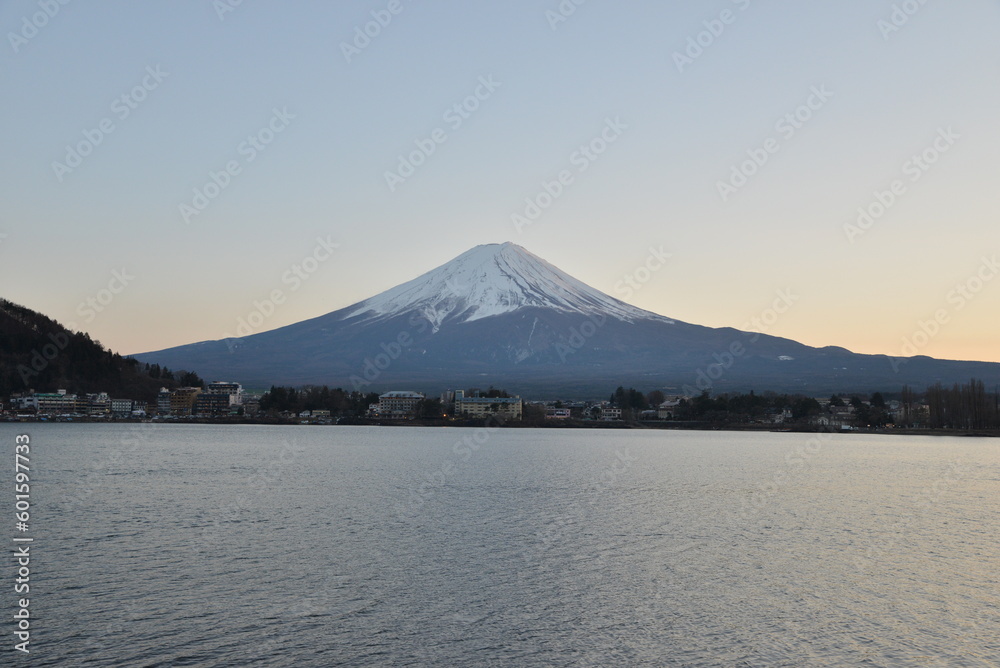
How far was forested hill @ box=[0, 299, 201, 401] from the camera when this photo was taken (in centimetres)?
9812

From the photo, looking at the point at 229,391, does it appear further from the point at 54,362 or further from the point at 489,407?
the point at 489,407

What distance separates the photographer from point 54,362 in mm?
101125

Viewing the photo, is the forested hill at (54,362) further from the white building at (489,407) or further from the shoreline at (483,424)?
the white building at (489,407)

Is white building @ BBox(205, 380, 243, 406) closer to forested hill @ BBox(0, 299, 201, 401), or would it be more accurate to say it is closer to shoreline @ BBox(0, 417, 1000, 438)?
forested hill @ BBox(0, 299, 201, 401)

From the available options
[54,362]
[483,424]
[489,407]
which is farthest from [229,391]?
[483,424]

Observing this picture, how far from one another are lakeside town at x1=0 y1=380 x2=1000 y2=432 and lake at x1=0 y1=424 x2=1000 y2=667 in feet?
206

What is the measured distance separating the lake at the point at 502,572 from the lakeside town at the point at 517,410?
62.9m

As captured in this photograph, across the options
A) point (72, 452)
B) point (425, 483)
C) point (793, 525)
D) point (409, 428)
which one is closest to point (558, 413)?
point (409, 428)

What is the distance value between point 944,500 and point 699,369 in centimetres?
16152

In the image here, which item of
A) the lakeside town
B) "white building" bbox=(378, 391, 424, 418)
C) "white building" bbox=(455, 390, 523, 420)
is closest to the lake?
the lakeside town

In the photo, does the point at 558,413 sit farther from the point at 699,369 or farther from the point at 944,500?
the point at 699,369

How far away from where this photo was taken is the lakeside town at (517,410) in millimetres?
89562

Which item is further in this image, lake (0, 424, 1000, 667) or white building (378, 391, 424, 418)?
white building (378, 391, 424, 418)

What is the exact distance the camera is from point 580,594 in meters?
15.2
